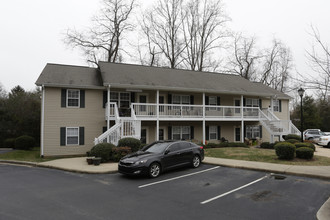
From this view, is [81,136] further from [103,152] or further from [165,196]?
[165,196]

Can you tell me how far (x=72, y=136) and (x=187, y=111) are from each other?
30.5ft

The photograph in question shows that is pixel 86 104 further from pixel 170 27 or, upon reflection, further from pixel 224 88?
pixel 170 27

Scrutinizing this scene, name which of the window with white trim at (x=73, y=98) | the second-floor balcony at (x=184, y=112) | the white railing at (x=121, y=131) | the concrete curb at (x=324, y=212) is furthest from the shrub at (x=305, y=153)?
the window with white trim at (x=73, y=98)

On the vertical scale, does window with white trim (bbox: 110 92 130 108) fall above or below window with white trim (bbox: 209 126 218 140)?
above

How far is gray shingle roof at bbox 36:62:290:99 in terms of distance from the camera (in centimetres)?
1652

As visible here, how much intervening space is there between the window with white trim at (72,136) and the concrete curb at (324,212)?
15315 mm

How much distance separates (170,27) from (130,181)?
30646 mm

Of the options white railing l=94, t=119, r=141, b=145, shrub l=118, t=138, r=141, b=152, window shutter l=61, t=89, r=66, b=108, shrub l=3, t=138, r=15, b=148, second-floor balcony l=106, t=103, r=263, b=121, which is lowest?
shrub l=3, t=138, r=15, b=148

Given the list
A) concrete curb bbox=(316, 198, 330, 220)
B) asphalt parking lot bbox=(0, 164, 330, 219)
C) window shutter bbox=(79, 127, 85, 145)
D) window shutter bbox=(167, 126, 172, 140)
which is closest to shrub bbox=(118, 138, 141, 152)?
asphalt parking lot bbox=(0, 164, 330, 219)

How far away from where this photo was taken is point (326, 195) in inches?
268

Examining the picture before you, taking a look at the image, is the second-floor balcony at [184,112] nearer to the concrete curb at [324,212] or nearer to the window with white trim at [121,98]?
the window with white trim at [121,98]

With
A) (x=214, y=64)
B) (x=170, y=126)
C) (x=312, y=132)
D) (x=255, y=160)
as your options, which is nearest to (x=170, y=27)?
(x=214, y=64)

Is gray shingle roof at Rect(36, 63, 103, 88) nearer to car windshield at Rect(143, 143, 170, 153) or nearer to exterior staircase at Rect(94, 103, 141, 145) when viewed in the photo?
exterior staircase at Rect(94, 103, 141, 145)

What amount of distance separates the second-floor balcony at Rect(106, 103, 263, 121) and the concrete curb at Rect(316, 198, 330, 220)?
11.7 metres
